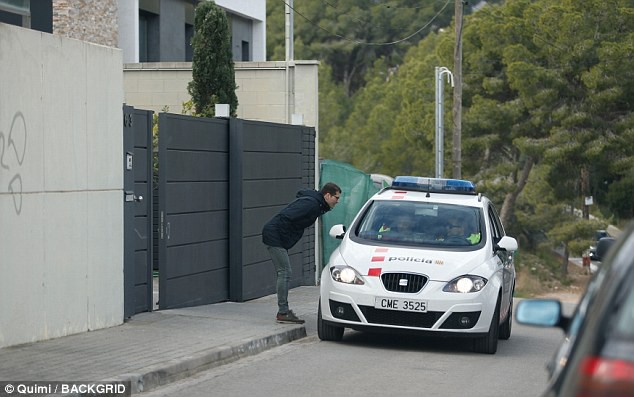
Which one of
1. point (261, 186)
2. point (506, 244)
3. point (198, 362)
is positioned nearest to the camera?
point (198, 362)

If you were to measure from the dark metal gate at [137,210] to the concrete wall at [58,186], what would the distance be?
233mm

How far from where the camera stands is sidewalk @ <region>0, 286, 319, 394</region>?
9.54 meters

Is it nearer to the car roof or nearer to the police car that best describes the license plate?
the police car

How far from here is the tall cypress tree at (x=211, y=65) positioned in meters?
23.6

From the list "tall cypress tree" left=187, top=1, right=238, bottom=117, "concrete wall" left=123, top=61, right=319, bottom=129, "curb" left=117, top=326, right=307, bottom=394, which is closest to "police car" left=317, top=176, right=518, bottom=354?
"curb" left=117, top=326, right=307, bottom=394

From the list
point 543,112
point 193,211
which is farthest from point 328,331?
point 543,112

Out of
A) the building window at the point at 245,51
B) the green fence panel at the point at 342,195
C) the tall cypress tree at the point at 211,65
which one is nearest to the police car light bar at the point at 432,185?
the green fence panel at the point at 342,195

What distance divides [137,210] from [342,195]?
8700 mm

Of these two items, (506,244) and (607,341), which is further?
(506,244)

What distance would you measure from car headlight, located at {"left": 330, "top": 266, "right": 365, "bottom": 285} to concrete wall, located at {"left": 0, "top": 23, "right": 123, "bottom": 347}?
245cm

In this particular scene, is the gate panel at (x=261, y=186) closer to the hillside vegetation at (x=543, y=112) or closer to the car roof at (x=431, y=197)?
the car roof at (x=431, y=197)

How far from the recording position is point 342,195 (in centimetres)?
2212

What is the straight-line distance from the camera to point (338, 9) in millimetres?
78625

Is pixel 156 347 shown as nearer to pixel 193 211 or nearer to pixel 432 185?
pixel 193 211
